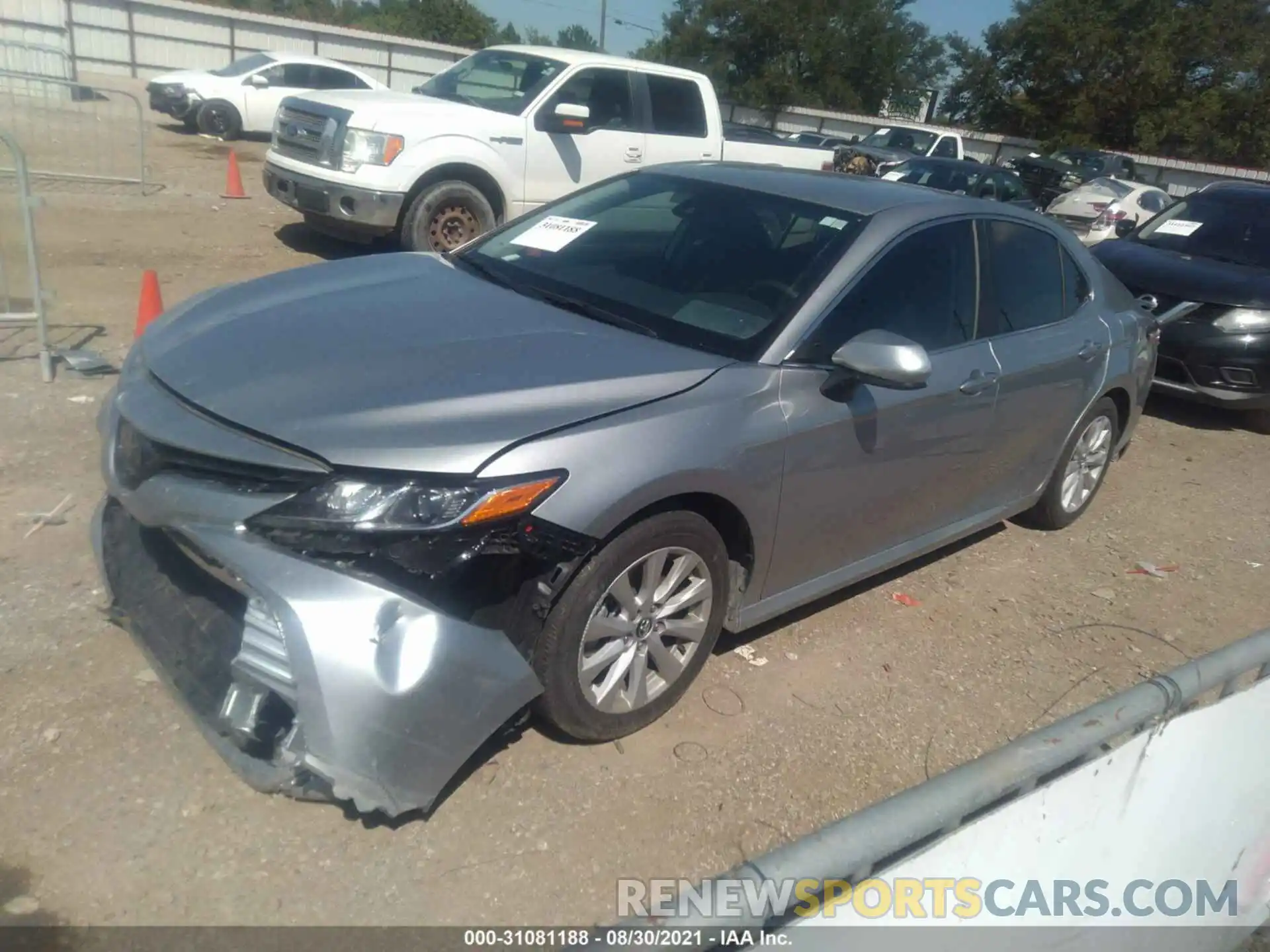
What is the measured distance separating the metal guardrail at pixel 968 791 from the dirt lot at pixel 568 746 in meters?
1.29

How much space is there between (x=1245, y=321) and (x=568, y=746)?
664cm

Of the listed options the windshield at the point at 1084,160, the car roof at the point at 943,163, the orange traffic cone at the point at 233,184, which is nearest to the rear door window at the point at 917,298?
the orange traffic cone at the point at 233,184

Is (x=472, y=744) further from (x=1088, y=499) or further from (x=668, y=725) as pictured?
(x=1088, y=499)

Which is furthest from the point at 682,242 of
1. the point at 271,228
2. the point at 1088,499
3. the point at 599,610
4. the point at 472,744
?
the point at 271,228

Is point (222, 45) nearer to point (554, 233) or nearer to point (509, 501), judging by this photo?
point (554, 233)

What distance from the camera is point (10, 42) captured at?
21547mm

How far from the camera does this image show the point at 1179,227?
9156 millimetres

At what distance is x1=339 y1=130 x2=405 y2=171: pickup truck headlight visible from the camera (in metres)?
8.79

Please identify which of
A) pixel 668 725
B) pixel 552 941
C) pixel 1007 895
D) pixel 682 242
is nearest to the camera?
pixel 1007 895

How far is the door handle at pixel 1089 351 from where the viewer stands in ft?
16.4

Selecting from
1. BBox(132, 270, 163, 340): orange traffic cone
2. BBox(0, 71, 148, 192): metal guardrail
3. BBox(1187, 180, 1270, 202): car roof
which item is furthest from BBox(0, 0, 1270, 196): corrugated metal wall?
BBox(1187, 180, 1270, 202): car roof

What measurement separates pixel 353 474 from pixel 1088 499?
448 cm

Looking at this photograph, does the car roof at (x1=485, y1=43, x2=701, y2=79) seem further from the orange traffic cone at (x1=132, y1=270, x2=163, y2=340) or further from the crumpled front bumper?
the crumpled front bumper

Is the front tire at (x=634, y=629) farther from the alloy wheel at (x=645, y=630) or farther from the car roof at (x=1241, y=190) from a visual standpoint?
the car roof at (x=1241, y=190)
